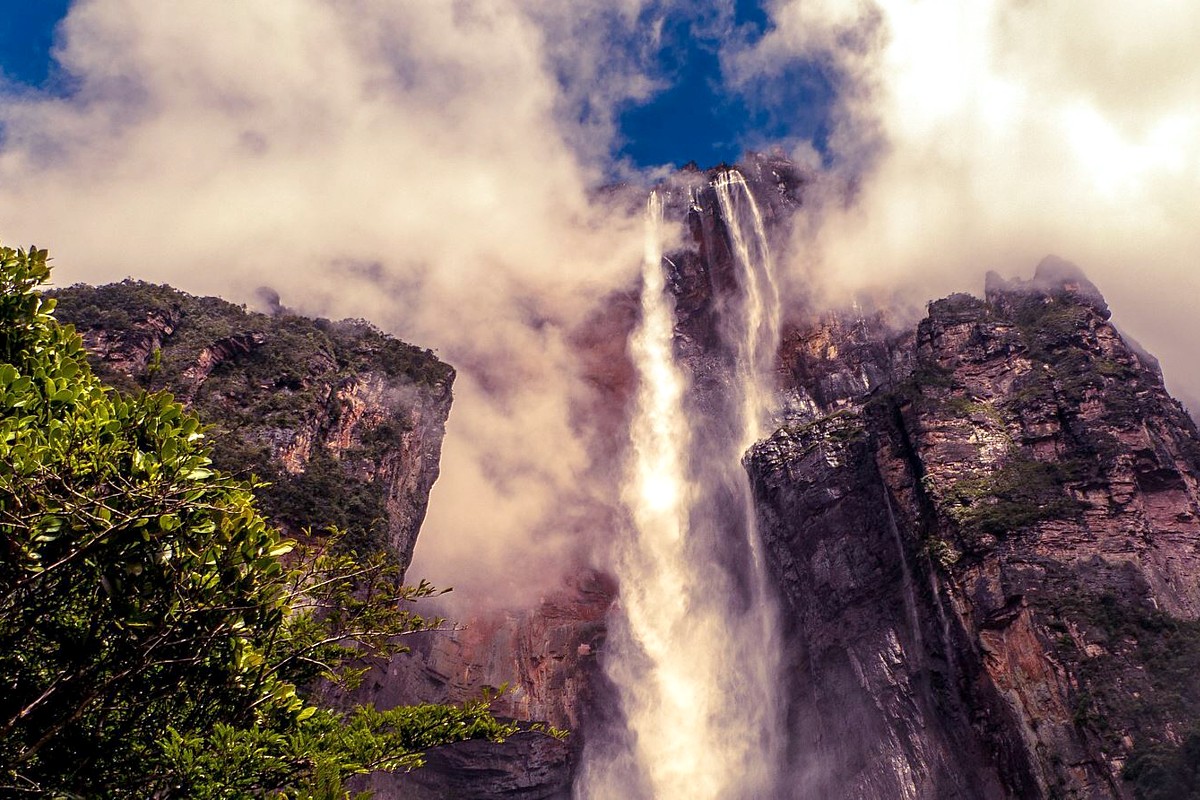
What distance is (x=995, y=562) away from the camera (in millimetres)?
40375

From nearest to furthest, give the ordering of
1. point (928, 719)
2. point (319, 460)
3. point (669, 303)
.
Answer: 1. point (928, 719)
2. point (319, 460)
3. point (669, 303)

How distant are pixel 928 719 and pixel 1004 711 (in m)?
5.35

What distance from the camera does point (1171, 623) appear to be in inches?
1463

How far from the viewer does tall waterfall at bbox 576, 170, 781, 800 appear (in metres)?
52.0

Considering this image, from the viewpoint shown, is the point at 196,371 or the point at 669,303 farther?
the point at 669,303

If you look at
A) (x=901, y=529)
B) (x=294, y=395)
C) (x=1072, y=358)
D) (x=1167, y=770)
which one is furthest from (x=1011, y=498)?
(x=294, y=395)

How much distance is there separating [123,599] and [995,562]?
143 ft

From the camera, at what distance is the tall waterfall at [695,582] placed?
5197 cm

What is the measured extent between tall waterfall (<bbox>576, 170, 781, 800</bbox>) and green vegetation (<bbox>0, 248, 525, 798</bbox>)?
47.7m

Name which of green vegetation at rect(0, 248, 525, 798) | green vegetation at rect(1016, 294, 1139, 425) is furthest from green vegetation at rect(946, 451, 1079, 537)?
green vegetation at rect(0, 248, 525, 798)

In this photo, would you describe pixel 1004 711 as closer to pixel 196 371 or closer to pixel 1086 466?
pixel 1086 466

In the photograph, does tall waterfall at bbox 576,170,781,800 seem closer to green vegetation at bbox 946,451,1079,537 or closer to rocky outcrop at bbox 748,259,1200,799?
rocky outcrop at bbox 748,259,1200,799

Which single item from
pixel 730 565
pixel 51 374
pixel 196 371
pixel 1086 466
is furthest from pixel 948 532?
pixel 196 371

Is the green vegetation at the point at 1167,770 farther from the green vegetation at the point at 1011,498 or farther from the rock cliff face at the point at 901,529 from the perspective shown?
the green vegetation at the point at 1011,498
